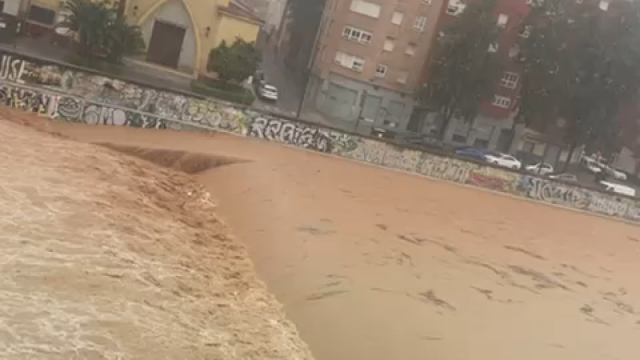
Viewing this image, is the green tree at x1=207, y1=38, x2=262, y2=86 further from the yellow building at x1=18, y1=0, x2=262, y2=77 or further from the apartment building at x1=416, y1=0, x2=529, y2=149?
the apartment building at x1=416, y1=0, x2=529, y2=149

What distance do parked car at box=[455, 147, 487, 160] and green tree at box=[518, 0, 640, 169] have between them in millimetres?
3669

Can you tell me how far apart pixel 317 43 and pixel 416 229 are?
20.6 meters

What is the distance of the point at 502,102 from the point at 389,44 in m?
8.59

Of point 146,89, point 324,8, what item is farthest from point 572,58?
point 146,89

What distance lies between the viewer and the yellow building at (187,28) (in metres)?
38.8

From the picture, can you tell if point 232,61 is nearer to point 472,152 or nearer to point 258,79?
point 258,79

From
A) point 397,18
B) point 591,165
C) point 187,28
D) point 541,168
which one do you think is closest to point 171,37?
point 187,28

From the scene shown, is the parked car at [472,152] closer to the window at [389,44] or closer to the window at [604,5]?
the window at [389,44]

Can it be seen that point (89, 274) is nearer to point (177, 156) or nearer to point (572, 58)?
point (177, 156)

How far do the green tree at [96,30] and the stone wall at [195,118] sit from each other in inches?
280

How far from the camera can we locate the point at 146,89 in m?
30.5

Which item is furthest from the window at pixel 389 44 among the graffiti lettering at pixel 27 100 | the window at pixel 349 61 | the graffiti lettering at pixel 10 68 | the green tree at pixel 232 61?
the graffiti lettering at pixel 10 68

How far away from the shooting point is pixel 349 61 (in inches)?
1741

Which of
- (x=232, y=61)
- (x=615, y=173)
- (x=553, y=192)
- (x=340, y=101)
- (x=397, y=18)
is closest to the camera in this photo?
(x=232, y=61)
